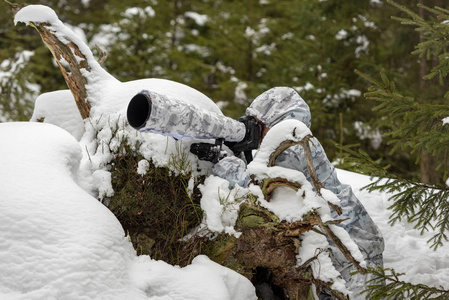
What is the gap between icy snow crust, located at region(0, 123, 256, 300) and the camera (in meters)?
1.86

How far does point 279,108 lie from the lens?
2.91 meters

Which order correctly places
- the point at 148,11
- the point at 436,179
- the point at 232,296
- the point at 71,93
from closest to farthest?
the point at 232,296 → the point at 71,93 → the point at 436,179 → the point at 148,11

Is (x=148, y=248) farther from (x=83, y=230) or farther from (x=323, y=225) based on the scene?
(x=323, y=225)

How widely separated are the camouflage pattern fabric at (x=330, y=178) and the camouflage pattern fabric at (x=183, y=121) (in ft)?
0.78

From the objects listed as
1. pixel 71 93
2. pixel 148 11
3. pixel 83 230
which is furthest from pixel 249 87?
pixel 83 230

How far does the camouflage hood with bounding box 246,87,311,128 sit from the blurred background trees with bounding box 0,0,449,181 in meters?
3.20

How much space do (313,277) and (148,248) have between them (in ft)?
3.16

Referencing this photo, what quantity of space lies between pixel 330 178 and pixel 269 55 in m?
8.69

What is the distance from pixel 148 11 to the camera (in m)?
11.7

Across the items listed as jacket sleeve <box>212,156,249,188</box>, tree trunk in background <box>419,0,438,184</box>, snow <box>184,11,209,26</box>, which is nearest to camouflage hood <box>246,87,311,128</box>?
jacket sleeve <box>212,156,249,188</box>

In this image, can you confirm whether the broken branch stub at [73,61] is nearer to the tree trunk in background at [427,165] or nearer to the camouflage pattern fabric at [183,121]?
the camouflage pattern fabric at [183,121]

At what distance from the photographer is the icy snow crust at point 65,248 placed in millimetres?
1856

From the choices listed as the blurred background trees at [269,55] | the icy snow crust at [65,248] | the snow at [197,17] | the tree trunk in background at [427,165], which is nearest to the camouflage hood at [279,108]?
the icy snow crust at [65,248]

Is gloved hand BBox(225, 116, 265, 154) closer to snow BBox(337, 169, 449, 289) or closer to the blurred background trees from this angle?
snow BBox(337, 169, 449, 289)
